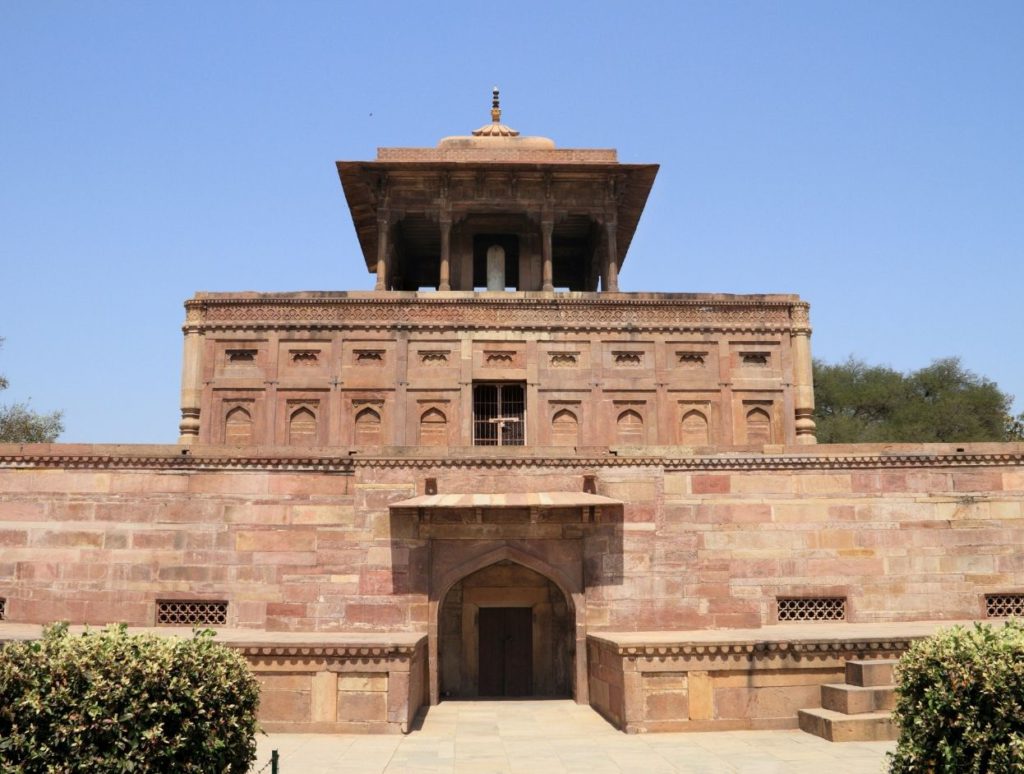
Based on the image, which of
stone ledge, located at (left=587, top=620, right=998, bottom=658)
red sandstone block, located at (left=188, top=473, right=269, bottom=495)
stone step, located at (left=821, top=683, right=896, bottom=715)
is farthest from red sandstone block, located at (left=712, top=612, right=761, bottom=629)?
red sandstone block, located at (left=188, top=473, right=269, bottom=495)

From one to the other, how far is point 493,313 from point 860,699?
14.0 metres

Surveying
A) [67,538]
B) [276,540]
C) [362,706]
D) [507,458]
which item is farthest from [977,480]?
[67,538]

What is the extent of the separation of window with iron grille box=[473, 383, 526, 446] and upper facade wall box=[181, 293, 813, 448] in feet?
0.12

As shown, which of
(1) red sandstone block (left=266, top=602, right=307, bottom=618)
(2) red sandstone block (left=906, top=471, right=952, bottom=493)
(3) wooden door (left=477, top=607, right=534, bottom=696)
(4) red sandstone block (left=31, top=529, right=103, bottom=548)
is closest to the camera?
(1) red sandstone block (left=266, top=602, right=307, bottom=618)

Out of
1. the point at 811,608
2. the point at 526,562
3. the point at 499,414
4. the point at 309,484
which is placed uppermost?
the point at 499,414

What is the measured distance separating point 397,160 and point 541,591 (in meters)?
14.0

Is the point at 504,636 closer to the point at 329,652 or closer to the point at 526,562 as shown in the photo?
the point at 526,562

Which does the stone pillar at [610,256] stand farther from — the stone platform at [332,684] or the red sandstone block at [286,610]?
the stone platform at [332,684]

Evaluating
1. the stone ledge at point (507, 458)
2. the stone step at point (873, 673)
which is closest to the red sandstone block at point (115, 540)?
the stone ledge at point (507, 458)

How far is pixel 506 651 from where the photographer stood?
61.1ft

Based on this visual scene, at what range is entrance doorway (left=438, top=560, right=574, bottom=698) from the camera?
60.2 feet

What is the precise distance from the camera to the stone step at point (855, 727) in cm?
1277

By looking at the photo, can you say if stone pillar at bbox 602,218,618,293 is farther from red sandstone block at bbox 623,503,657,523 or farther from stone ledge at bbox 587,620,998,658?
stone ledge at bbox 587,620,998,658

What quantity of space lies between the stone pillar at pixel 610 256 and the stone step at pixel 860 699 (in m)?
15.3
